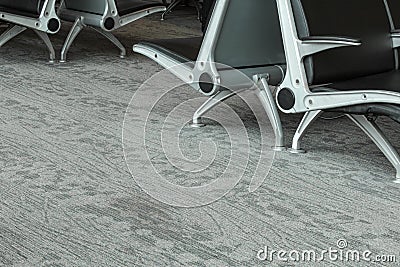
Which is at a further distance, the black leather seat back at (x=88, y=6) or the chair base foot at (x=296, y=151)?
the black leather seat back at (x=88, y=6)

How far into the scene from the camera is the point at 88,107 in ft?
13.7

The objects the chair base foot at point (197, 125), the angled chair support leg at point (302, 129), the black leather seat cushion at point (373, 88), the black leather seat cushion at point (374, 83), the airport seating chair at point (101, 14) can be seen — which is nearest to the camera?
the black leather seat cushion at point (373, 88)

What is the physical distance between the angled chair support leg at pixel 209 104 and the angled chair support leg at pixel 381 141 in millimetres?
721

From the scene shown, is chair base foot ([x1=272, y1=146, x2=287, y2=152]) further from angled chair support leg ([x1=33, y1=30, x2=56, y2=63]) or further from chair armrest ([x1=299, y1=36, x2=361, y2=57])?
angled chair support leg ([x1=33, y1=30, x2=56, y2=63])

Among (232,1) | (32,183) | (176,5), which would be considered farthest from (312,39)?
(176,5)

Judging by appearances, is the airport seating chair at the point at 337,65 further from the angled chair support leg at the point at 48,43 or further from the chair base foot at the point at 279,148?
the angled chair support leg at the point at 48,43

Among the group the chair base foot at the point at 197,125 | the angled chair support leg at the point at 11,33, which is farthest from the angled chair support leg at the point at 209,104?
the angled chair support leg at the point at 11,33

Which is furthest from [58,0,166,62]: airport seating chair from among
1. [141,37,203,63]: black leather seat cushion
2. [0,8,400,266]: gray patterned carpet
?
[141,37,203,63]: black leather seat cushion

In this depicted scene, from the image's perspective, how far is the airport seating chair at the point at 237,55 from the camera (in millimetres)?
3498

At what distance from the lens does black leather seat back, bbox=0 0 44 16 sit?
526 centimetres

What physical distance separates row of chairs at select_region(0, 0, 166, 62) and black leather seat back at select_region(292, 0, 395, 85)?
2.46 m

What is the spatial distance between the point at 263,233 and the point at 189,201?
390 millimetres

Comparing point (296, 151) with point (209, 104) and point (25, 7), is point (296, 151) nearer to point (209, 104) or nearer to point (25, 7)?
point (209, 104)

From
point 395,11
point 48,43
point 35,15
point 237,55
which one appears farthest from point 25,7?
point 395,11
